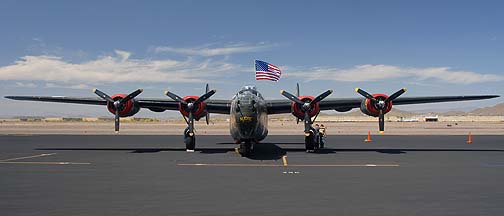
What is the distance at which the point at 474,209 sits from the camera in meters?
11.5

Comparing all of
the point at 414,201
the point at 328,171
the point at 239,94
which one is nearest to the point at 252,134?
the point at 239,94

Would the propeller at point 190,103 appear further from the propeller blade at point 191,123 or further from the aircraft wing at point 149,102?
the aircraft wing at point 149,102

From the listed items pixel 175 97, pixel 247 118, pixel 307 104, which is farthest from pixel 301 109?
pixel 175 97

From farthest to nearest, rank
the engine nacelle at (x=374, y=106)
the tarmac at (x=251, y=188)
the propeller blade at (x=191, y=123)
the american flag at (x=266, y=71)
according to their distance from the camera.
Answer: the american flag at (x=266, y=71) → the engine nacelle at (x=374, y=106) → the propeller blade at (x=191, y=123) → the tarmac at (x=251, y=188)

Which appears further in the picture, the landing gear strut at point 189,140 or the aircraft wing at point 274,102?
the aircraft wing at point 274,102

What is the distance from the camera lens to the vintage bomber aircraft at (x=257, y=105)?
28.5 metres

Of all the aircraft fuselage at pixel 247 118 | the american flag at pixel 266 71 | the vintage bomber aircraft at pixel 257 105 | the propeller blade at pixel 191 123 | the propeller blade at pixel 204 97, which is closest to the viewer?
the aircraft fuselage at pixel 247 118

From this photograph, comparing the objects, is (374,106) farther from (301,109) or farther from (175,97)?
(175,97)

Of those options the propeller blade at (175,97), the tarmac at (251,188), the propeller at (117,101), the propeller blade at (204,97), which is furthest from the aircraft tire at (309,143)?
the propeller at (117,101)

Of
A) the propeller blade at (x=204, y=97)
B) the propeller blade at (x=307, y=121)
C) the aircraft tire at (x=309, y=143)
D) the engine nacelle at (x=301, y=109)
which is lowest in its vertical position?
the aircraft tire at (x=309, y=143)

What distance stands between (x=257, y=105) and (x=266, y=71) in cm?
1666

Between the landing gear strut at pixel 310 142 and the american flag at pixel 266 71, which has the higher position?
the american flag at pixel 266 71

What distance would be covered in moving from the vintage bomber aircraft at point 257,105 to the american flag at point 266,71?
28.9 feet

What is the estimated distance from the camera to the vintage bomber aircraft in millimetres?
28484
